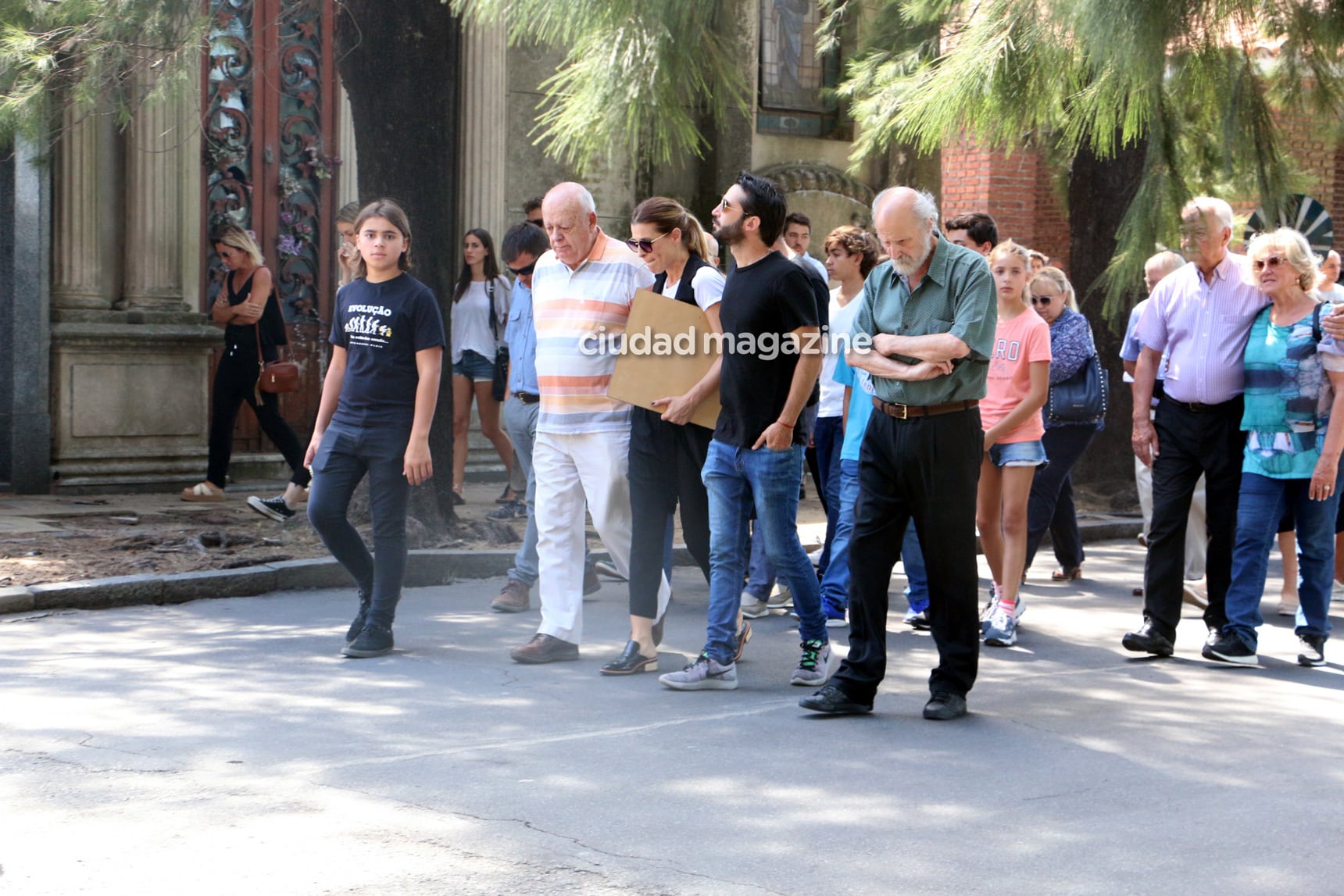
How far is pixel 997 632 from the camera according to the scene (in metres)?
7.46

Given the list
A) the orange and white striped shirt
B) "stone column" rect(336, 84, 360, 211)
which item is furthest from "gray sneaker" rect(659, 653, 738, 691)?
"stone column" rect(336, 84, 360, 211)

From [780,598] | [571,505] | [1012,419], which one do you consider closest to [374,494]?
[571,505]

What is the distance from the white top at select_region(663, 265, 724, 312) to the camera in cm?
651

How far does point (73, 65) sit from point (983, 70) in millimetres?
5238

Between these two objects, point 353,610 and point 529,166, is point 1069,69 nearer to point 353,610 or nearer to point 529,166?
point 353,610

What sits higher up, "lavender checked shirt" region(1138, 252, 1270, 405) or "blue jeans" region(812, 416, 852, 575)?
"lavender checked shirt" region(1138, 252, 1270, 405)

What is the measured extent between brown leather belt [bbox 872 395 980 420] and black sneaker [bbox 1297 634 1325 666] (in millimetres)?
2252

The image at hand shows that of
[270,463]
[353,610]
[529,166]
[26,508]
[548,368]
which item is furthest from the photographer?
[529,166]

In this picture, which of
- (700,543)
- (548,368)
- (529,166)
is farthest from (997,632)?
(529,166)

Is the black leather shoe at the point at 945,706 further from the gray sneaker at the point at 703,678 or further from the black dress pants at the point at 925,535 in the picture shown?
the gray sneaker at the point at 703,678

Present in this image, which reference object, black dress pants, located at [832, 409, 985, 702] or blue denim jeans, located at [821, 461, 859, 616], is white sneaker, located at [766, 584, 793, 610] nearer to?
blue denim jeans, located at [821, 461, 859, 616]

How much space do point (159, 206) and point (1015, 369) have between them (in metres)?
7.33

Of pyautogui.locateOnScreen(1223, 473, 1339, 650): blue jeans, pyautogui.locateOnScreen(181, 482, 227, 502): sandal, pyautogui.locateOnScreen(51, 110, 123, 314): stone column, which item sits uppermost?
pyautogui.locateOnScreen(51, 110, 123, 314): stone column

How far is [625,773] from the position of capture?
4.98 metres
